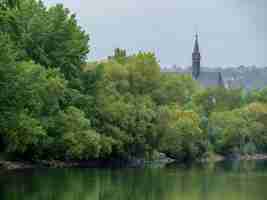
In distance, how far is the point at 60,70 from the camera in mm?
63594

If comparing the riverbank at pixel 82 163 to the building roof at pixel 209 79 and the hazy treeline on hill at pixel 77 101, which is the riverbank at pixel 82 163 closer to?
the hazy treeline on hill at pixel 77 101

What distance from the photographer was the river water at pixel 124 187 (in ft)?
116

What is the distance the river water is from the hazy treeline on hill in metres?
5.34

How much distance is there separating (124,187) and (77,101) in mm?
23020

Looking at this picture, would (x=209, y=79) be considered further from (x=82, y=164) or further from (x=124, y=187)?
(x=124, y=187)

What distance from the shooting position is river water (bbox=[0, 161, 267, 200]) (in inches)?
1390

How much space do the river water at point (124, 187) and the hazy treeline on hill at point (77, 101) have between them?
534 centimetres

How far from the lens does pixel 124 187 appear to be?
1617 inches

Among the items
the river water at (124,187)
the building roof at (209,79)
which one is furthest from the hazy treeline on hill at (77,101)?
the building roof at (209,79)

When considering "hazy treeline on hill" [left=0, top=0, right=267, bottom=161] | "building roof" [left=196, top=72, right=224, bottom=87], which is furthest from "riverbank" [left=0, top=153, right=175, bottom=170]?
"building roof" [left=196, top=72, right=224, bottom=87]

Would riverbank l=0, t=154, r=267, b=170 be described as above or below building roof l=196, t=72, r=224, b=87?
below

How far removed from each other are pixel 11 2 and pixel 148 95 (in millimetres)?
54332

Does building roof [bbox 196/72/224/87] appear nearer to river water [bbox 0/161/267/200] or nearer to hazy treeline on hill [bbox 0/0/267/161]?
hazy treeline on hill [bbox 0/0/267/161]

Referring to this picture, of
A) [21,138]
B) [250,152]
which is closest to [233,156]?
[250,152]
